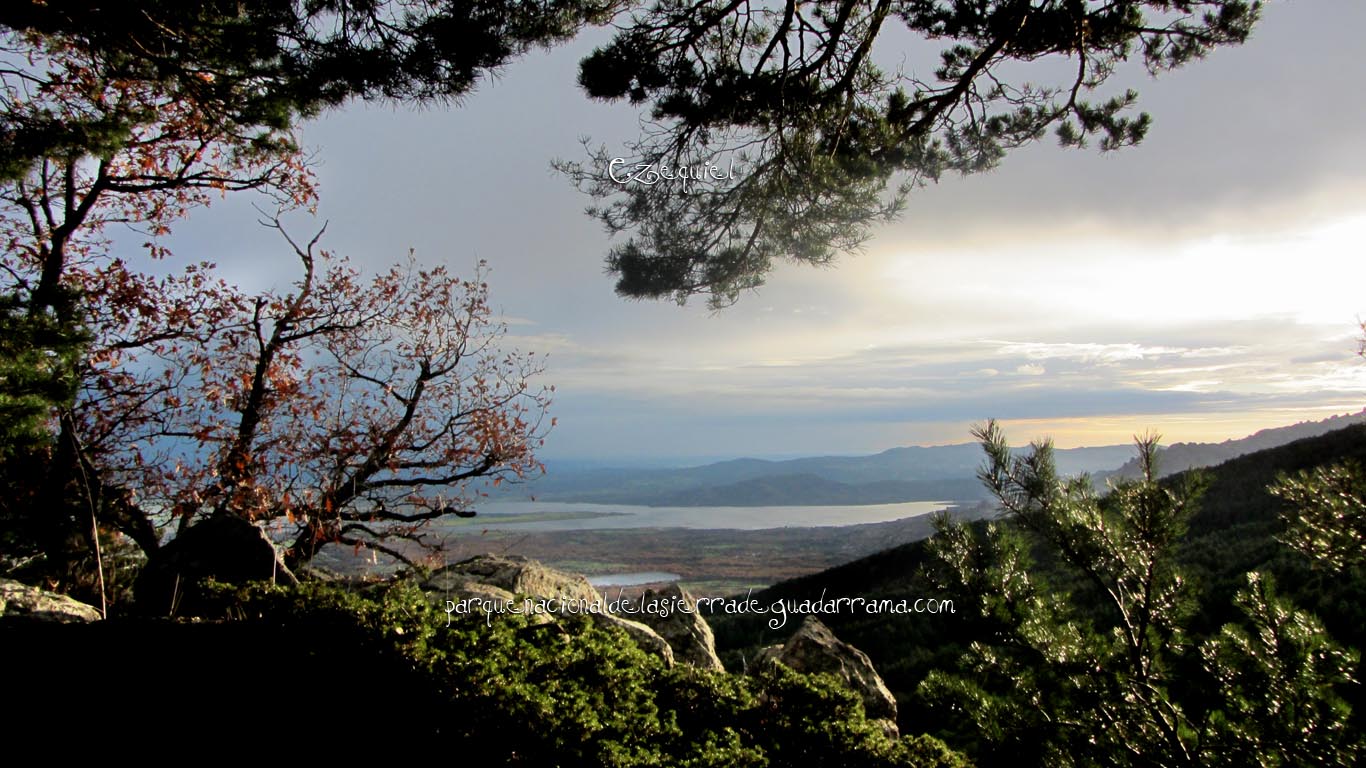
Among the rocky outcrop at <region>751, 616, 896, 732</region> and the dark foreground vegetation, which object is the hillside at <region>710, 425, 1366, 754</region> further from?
the dark foreground vegetation

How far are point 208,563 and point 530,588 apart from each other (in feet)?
7.13

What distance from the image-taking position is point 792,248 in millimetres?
6316

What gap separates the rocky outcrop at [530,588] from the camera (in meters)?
3.89

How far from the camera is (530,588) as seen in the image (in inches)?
186

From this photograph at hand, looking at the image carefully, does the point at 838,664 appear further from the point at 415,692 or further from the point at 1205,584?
the point at 415,692

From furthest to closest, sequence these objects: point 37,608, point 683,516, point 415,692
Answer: point 683,516, point 37,608, point 415,692

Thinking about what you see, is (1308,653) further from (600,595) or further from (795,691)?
(600,595)

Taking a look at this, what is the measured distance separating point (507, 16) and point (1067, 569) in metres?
4.68

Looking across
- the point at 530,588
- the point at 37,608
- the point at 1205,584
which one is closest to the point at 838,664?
the point at 530,588

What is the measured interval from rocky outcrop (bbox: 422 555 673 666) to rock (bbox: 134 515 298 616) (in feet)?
3.62

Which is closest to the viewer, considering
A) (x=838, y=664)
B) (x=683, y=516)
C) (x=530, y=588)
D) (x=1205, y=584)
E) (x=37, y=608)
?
(x=1205, y=584)

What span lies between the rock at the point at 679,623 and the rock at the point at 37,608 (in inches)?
142

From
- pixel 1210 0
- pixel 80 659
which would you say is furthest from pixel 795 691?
pixel 1210 0

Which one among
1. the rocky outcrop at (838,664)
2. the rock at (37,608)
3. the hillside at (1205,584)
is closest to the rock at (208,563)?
the rock at (37,608)
